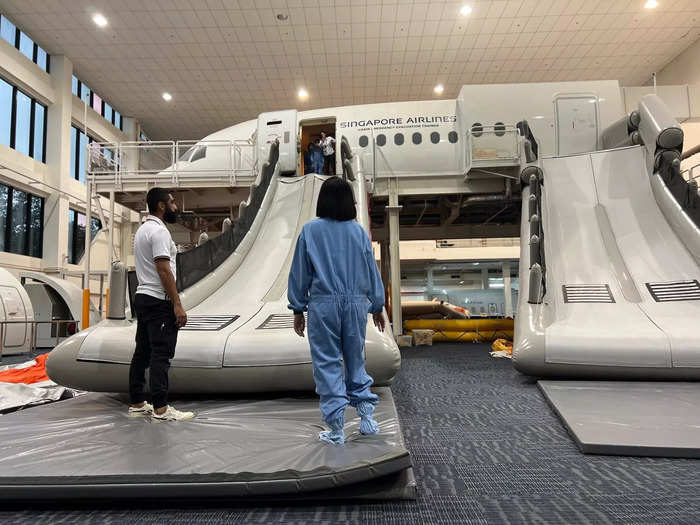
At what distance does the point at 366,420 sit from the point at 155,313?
1.69 meters

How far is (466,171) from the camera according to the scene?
9.36 metres

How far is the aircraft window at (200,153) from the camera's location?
472 inches

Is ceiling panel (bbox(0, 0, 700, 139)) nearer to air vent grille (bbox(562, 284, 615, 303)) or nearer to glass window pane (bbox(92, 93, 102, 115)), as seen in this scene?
glass window pane (bbox(92, 93, 102, 115))

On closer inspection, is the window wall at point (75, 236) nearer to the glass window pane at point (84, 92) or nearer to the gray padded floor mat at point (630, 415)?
the glass window pane at point (84, 92)

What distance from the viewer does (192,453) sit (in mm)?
2387

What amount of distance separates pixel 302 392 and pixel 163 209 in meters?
1.90

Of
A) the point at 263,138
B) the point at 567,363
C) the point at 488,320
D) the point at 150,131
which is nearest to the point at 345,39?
the point at 263,138

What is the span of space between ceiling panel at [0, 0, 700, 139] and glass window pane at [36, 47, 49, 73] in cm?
43

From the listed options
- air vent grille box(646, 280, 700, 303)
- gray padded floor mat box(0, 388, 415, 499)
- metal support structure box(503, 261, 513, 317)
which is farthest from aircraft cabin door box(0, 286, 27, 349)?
metal support structure box(503, 261, 513, 317)

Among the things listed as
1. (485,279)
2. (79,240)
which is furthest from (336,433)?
(485,279)

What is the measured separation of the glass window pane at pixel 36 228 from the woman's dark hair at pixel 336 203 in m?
17.3

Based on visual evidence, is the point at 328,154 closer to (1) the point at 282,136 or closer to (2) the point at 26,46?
(1) the point at 282,136

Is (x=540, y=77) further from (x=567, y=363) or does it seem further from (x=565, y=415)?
(x=565, y=415)

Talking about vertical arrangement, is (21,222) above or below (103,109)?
below
